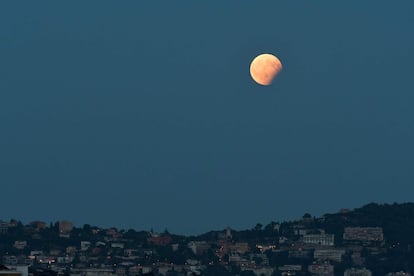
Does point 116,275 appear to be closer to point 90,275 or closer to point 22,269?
point 90,275

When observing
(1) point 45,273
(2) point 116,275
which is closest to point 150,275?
(1) point 45,273

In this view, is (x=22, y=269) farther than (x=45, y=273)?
No

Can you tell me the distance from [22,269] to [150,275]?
3362cm

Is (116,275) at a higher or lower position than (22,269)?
higher

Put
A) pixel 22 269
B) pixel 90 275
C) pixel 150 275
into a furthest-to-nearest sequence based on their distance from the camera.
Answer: pixel 90 275 → pixel 150 275 → pixel 22 269

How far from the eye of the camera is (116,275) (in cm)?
19988

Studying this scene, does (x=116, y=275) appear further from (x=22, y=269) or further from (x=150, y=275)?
(x=22, y=269)

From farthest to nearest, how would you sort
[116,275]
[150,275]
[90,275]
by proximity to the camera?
1. [116,275]
2. [90,275]
3. [150,275]

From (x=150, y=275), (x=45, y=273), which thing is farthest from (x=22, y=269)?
(x=150, y=275)

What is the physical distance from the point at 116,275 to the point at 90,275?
21689 mm

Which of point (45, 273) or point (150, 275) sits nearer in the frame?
point (45, 273)

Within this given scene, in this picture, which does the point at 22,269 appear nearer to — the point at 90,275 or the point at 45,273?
the point at 45,273

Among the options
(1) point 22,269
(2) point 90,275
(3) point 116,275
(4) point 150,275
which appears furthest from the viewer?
(3) point 116,275

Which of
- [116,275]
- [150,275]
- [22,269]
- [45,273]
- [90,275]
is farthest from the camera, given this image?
[116,275]
